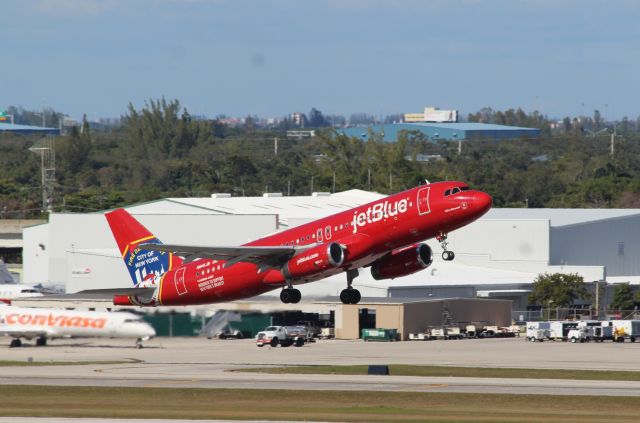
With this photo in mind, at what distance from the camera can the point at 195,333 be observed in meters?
90.9

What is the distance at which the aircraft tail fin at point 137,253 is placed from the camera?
80625 millimetres

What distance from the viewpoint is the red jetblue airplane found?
2655 inches

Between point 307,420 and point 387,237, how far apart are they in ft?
49.7

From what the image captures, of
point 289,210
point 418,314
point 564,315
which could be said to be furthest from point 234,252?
point 289,210

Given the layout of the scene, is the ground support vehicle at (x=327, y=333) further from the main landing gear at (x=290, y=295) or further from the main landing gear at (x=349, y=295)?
the main landing gear at (x=349, y=295)

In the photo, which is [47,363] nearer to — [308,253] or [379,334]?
[308,253]

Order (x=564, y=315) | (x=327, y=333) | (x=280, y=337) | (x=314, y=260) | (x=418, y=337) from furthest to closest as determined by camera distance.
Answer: (x=564, y=315) < (x=418, y=337) < (x=327, y=333) < (x=280, y=337) < (x=314, y=260)

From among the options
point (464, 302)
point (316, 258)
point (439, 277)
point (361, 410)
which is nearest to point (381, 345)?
point (464, 302)

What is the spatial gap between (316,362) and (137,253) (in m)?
18.0

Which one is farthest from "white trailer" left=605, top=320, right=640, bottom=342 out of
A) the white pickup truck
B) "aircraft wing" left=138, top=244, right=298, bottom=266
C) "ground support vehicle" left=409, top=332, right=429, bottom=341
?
"aircraft wing" left=138, top=244, right=298, bottom=266

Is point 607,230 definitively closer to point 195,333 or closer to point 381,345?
point 381,345

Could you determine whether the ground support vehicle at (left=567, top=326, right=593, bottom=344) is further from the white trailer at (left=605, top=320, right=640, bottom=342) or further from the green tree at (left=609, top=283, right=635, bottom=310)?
the green tree at (left=609, top=283, right=635, bottom=310)

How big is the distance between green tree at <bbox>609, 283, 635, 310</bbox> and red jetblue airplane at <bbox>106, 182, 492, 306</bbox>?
260 ft

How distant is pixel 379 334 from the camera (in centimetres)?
11938
